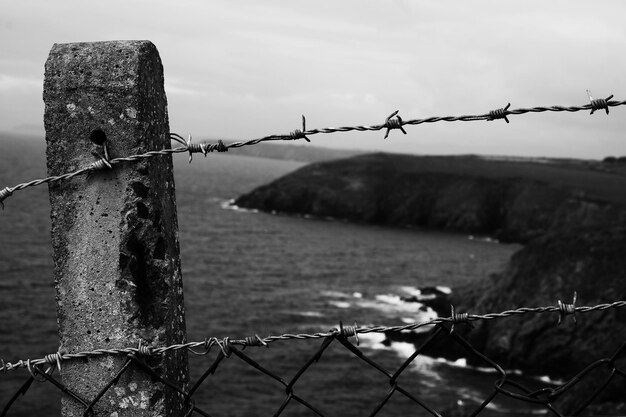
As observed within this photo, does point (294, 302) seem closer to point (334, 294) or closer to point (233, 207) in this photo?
point (334, 294)

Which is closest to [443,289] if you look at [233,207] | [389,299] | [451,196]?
[389,299]

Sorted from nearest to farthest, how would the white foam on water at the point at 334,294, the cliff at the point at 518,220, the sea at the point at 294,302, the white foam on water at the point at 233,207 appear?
1. the sea at the point at 294,302
2. the cliff at the point at 518,220
3. the white foam on water at the point at 334,294
4. the white foam on water at the point at 233,207

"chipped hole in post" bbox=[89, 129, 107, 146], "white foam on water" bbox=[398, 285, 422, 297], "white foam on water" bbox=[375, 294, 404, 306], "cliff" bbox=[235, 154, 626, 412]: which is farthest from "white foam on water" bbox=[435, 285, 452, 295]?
"chipped hole in post" bbox=[89, 129, 107, 146]

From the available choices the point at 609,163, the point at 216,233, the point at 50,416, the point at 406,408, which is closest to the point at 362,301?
the point at 406,408

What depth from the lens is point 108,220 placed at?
3012 millimetres

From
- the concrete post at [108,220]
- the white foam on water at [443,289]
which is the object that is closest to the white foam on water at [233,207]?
the white foam on water at [443,289]

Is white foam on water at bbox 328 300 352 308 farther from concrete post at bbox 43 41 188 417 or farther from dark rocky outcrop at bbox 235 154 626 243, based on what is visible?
dark rocky outcrop at bbox 235 154 626 243

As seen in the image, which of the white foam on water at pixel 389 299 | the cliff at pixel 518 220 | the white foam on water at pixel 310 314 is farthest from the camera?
the white foam on water at pixel 389 299

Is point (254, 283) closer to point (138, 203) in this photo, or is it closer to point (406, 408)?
point (406, 408)

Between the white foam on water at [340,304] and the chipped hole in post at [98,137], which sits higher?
the chipped hole in post at [98,137]

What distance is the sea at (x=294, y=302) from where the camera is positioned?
93.6 ft

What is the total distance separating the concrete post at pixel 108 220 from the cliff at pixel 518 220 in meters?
19.4

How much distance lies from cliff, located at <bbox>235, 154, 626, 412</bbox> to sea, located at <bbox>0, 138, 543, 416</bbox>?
2.91 metres

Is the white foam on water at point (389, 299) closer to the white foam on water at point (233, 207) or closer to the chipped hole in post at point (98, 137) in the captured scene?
the chipped hole in post at point (98, 137)
